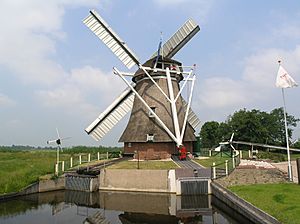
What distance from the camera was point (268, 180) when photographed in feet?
55.8

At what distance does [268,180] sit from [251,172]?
105 inches

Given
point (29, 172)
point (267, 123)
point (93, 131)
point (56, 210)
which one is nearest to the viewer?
point (56, 210)

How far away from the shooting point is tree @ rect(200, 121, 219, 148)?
66.4 metres

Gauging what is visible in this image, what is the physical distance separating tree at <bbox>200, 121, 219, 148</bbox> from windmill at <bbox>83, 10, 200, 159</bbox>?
3692 cm

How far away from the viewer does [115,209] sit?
15367 mm

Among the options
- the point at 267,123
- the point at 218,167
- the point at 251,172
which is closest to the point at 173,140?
the point at 218,167

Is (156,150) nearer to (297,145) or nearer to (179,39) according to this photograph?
(179,39)

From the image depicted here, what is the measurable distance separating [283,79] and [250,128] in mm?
35933

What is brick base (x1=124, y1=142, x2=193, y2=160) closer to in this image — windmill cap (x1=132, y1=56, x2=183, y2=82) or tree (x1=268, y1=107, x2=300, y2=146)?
windmill cap (x1=132, y1=56, x2=183, y2=82)

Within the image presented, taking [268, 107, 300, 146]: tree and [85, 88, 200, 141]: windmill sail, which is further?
[268, 107, 300, 146]: tree

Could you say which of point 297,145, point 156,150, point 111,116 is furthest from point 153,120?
point 297,145

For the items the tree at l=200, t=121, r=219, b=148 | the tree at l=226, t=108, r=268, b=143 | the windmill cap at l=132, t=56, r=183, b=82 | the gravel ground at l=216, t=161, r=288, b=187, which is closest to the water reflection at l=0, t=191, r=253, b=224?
the gravel ground at l=216, t=161, r=288, b=187

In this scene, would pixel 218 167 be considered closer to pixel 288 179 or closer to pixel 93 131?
pixel 288 179

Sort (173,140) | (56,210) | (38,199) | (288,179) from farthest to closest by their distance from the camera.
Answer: (173,140) < (38,199) < (288,179) < (56,210)
